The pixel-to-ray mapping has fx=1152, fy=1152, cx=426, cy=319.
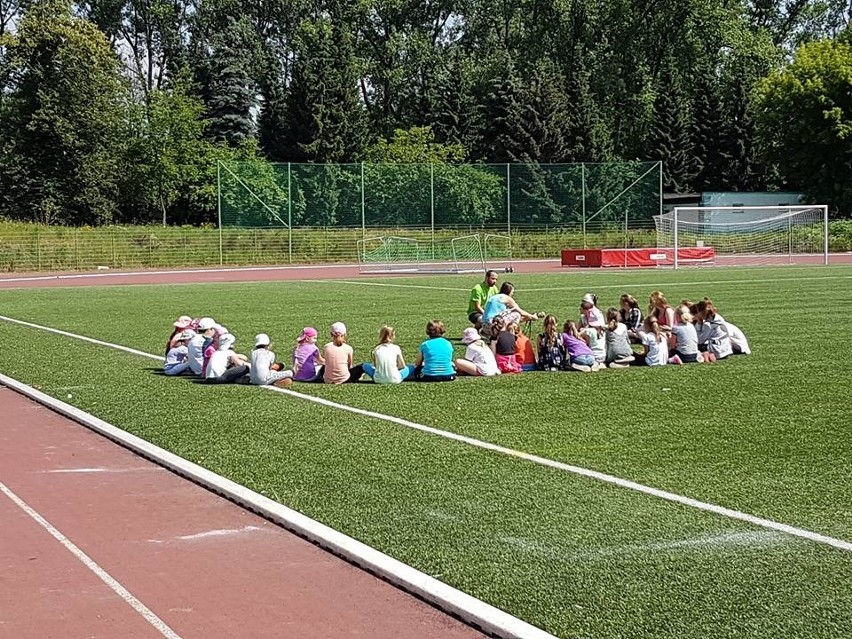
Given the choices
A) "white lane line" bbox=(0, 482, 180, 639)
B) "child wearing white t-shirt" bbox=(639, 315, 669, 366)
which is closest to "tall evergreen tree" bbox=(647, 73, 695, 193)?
"child wearing white t-shirt" bbox=(639, 315, 669, 366)

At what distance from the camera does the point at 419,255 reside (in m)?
57.8

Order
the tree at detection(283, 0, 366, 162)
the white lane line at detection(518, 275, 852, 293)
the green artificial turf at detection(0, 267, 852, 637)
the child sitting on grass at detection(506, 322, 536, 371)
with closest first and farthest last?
1. the green artificial turf at detection(0, 267, 852, 637)
2. the child sitting on grass at detection(506, 322, 536, 371)
3. the white lane line at detection(518, 275, 852, 293)
4. the tree at detection(283, 0, 366, 162)

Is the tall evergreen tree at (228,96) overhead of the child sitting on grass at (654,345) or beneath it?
overhead

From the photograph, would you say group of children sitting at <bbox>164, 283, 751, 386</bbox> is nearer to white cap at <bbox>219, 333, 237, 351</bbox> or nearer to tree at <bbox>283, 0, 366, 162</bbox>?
white cap at <bbox>219, 333, 237, 351</bbox>

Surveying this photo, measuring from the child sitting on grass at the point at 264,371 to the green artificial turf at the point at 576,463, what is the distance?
1.09 feet

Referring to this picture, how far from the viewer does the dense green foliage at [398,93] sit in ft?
235

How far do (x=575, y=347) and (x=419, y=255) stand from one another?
42.2 meters

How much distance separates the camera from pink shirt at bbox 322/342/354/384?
48.5 feet

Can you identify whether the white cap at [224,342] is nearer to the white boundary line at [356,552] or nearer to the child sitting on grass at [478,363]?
the child sitting on grass at [478,363]

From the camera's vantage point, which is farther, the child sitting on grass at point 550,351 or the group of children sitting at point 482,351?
the child sitting on grass at point 550,351

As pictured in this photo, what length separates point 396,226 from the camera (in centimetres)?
6125

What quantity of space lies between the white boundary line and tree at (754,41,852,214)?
71.7 meters

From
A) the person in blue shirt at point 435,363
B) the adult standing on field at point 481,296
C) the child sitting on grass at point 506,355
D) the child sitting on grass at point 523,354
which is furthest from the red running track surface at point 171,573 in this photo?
the adult standing on field at point 481,296

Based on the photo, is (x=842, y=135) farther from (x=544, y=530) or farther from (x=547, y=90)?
(x=544, y=530)
